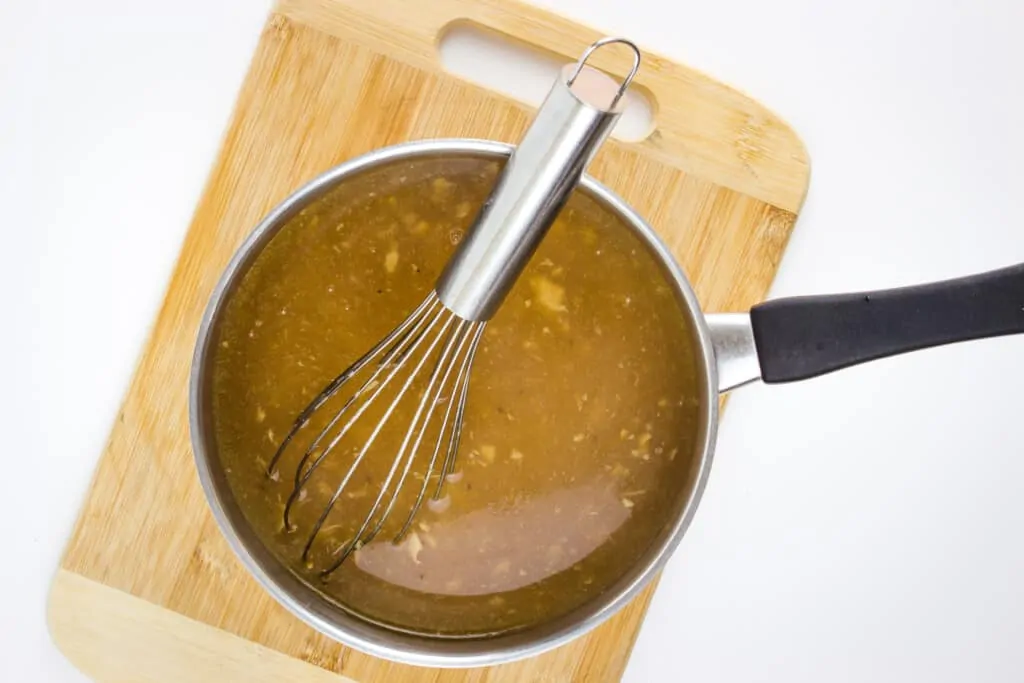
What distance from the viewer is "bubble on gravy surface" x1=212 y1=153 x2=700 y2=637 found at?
29.4 inches

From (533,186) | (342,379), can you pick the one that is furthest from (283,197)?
(533,186)

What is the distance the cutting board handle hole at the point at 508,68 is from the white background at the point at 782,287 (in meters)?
0.06

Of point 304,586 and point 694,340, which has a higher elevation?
point 694,340

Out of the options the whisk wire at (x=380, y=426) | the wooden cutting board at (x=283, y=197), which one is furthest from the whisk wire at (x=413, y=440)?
the wooden cutting board at (x=283, y=197)

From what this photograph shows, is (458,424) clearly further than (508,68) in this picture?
No

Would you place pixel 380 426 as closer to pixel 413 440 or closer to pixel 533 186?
pixel 413 440

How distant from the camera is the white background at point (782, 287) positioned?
917 millimetres

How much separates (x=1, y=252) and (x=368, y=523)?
1.52 feet

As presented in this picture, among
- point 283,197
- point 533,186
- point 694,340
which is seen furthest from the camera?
point 283,197

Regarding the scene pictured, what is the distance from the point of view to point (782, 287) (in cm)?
92

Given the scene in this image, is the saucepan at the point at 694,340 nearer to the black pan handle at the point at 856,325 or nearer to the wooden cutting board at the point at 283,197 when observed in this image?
the black pan handle at the point at 856,325

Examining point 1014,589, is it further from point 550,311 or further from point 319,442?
point 319,442

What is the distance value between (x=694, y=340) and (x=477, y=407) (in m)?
0.17

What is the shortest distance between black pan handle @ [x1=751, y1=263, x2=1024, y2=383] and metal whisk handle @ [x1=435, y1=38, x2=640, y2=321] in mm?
179
